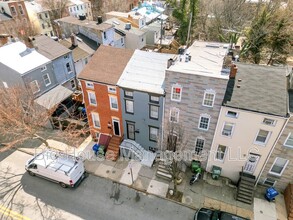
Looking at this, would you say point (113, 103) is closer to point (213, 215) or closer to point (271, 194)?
point (213, 215)

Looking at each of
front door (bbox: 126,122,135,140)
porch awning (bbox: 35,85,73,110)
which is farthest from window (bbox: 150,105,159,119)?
porch awning (bbox: 35,85,73,110)

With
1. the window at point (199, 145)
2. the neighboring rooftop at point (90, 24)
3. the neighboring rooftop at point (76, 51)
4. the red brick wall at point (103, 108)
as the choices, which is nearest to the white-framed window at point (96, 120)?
the red brick wall at point (103, 108)

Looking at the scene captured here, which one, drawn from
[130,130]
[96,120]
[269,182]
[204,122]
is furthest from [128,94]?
[269,182]

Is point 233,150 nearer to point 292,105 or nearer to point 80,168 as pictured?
point 292,105

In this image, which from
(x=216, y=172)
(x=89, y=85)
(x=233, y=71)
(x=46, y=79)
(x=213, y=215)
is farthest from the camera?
(x=46, y=79)

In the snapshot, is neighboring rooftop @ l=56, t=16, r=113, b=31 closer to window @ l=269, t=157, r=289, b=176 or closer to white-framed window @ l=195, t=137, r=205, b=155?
white-framed window @ l=195, t=137, r=205, b=155

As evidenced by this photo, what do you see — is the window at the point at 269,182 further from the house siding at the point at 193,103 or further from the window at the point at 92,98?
the window at the point at 92,98
